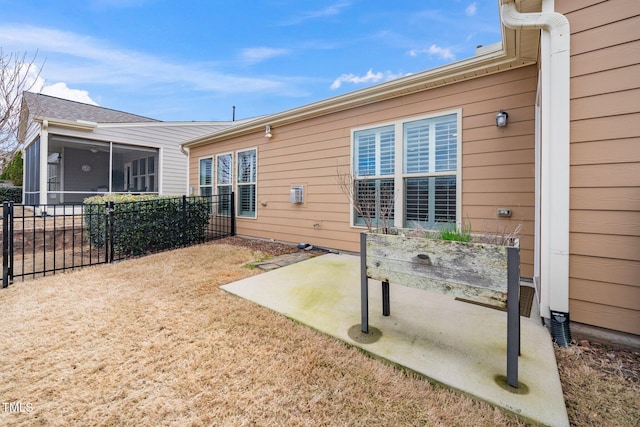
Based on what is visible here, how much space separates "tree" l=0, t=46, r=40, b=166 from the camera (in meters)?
6.00

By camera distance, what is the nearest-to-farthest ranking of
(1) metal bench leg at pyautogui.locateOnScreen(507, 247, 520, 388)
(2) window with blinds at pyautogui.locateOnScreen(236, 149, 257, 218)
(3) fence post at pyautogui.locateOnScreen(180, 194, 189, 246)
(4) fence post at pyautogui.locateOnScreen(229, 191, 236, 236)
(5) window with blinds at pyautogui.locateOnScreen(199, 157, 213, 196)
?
(1) metal bench leg at pyautogui.locateOnScreen(507, 247, 520, 388), (3) fence post at pyautogui.locateOnScreen(180, 194, 189, 246), (2) window with blinds at pyautogui.locateOnScreen(236, 149, 257, 218), (4) fence post at pyautogui.locateOnScreen(229, 191, 236, 236), (5) window with blinds at pyautogui.locateOnScreen(199, 157, 213, 196)

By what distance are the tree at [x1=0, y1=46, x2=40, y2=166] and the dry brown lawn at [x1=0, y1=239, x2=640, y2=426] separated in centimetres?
581

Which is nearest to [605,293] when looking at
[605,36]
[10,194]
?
[605,36]

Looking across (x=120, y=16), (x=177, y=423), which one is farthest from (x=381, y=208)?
(x=120, y=16)

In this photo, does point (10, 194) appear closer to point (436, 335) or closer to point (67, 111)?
point (67, 111)

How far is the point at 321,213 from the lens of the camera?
17.2 ft

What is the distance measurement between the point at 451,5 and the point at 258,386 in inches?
301

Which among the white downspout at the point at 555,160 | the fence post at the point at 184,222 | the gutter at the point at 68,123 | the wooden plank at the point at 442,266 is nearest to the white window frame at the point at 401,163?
the white downspout at the point at 555,160

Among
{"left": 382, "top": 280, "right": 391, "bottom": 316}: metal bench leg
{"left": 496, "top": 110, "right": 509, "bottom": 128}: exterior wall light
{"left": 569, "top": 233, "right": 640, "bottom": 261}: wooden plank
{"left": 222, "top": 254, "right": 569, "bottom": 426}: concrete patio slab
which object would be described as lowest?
{"left": 222, "top": 254, "right": 569, "bottom": 426}: concrete patio slab

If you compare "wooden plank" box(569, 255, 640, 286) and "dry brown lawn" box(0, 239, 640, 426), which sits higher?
"wooden plank" box(569, 255, 640, 286)

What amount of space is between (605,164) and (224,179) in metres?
6.90

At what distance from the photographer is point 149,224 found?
5.30 m

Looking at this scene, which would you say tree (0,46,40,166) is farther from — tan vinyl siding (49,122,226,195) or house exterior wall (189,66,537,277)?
house exterior wall (189,66,537,277)

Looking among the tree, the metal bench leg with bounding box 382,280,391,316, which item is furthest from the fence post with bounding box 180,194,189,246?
the metal bench leg with bounding box 382,280,391,316
